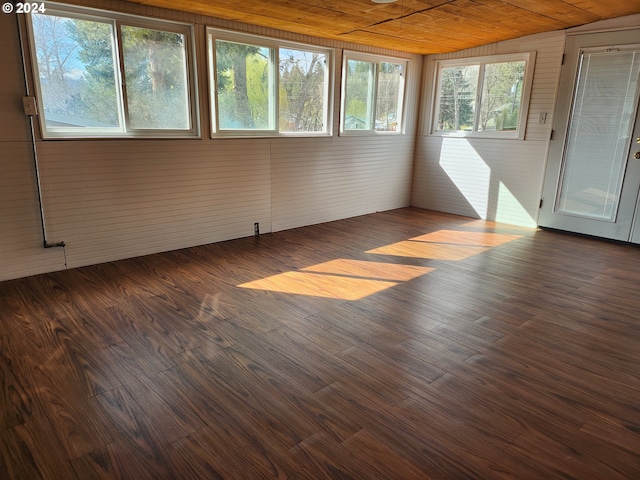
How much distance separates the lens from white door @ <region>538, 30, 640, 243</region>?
471 centimetres

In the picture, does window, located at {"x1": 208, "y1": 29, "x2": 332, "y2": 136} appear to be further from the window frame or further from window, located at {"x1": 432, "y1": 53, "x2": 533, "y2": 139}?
window, located at {"x1": 432, "y1": 53, "x2": 533, "y2": 139}

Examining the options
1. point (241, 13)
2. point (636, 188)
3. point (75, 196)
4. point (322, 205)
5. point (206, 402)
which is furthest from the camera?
point (322, 205)

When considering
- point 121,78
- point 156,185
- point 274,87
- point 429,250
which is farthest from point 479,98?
point 121,78

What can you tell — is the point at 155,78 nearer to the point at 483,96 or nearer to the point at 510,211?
the point at 483,96

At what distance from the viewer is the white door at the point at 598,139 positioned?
4707 mm

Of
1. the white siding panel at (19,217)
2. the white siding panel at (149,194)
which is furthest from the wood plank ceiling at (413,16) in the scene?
the white siding panel at (19,217)

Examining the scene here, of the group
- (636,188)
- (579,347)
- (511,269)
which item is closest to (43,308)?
(579,347)

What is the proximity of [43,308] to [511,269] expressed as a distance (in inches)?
155

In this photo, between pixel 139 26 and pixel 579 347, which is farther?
pixel 139 26

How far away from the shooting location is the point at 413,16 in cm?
423

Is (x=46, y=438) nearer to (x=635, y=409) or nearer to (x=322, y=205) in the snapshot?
(x=635, y=409)

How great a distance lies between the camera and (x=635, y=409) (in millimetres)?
2092

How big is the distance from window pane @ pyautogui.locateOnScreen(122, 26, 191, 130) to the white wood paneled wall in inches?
7.2

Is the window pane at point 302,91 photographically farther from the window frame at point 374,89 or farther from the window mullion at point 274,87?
the window frame at point 374,89
